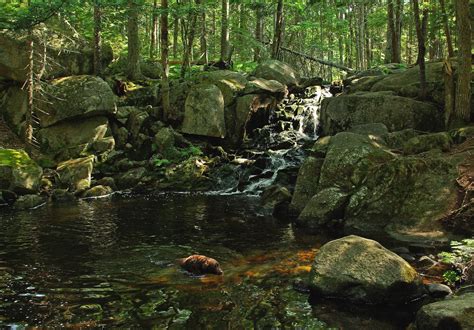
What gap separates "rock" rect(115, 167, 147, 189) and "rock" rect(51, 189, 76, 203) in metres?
1.92

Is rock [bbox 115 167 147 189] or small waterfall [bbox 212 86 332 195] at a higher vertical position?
small waterfall [bbox 212 86 332 195]

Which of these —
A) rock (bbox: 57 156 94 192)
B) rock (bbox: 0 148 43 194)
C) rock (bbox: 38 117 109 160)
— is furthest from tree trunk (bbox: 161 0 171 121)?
rock (bbox: 0 148 43 194)

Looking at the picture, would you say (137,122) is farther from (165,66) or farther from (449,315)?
(449,315)

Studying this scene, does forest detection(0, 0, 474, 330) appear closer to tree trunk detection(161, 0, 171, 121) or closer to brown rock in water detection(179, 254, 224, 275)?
brown rock in water detection(179, 254, 224, 275)

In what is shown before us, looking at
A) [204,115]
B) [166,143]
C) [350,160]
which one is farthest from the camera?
[204,115]

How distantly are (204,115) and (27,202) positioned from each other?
26.4 feet

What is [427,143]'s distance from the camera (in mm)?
11883

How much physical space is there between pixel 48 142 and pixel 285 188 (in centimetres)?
1087

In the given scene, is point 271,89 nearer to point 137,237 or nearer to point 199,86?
point 199,86

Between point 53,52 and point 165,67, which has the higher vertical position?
point 53,52

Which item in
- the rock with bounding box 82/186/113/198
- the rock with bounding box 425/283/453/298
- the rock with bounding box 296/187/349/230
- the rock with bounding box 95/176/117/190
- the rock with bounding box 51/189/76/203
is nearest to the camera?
the rock with bounding box 425/283/453/298

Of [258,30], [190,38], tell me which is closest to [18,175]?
[190,38]

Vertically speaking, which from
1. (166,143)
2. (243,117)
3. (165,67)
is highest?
(165,67)

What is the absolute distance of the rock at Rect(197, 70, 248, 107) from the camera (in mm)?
19734
